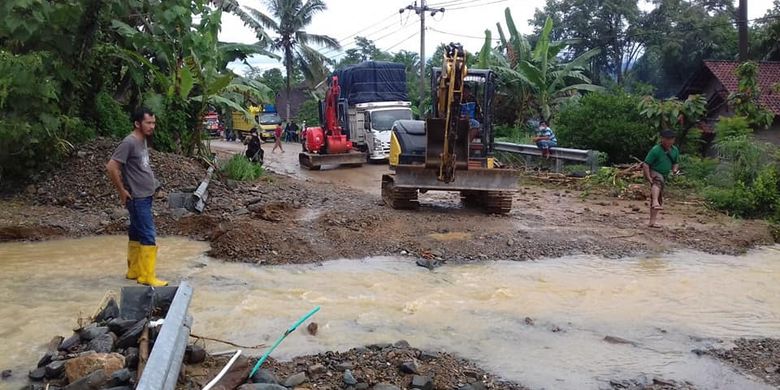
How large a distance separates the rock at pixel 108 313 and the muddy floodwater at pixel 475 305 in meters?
0.51

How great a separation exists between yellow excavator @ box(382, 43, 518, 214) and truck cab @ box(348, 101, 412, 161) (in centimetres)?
975

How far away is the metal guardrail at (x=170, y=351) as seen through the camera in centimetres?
344

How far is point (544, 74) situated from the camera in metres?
25.2

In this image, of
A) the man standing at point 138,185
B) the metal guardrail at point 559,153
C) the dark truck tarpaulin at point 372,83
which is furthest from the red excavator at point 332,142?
the man standing at point 138,185

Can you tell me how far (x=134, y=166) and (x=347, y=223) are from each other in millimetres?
4107

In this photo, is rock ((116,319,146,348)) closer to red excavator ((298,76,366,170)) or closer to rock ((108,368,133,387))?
rock ((108,368,133,387))

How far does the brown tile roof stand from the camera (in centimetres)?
2364

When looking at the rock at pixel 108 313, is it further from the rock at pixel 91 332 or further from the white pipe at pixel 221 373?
the white pipe at pixel 221 373

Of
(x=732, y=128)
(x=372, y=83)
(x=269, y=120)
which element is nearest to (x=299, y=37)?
(x=269, y=120)

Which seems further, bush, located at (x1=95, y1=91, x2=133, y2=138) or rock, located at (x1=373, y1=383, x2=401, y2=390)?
bush, located at (x1=95, y1=91, x2=133, y2=138)

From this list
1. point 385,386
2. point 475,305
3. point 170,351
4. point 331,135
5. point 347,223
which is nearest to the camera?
point 170,351

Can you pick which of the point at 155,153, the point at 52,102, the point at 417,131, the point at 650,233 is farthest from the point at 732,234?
the point at 52,102

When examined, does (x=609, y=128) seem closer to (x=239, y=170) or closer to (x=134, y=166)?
(x=239, y=170)

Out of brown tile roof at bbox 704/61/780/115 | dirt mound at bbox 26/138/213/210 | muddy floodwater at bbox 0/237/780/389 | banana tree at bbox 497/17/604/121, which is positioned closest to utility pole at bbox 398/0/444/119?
banana tree at bbox 497/17/604/121
